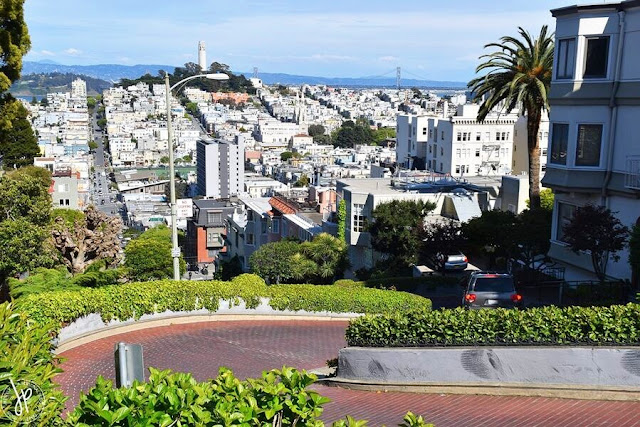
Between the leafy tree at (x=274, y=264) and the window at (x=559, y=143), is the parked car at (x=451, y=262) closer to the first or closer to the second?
the leafy tree at (x=274, y=264)

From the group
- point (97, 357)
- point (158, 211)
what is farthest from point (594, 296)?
point (158, 211)

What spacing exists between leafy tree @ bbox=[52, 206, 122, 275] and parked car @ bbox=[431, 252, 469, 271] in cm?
1022

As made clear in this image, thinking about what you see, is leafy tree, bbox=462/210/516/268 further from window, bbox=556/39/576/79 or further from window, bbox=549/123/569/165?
window, bbox=556/39/576/79

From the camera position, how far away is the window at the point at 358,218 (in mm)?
29578

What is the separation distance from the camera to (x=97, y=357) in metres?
12.8

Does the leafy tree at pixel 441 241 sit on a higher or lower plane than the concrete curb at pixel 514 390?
lower

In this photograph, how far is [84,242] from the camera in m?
21.3

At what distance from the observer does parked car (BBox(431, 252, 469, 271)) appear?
23344 millimetres

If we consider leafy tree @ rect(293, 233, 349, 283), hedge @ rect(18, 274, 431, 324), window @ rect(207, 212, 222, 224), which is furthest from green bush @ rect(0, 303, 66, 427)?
window @ rect(207, 212, 222, 224)

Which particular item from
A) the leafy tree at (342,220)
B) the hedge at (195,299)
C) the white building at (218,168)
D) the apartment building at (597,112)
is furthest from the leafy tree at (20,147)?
the white building at (218,168)

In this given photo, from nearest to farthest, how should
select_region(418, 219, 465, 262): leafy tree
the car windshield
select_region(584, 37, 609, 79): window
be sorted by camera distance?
1. the car windshield
2. select_region(584, 37, 609, 79): window
3. select_region(418, 219, 465, 262): leafy tree

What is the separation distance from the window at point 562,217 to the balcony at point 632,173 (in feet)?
7.43

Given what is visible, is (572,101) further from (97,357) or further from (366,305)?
(97,357)

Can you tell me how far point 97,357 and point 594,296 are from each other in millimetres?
10808
